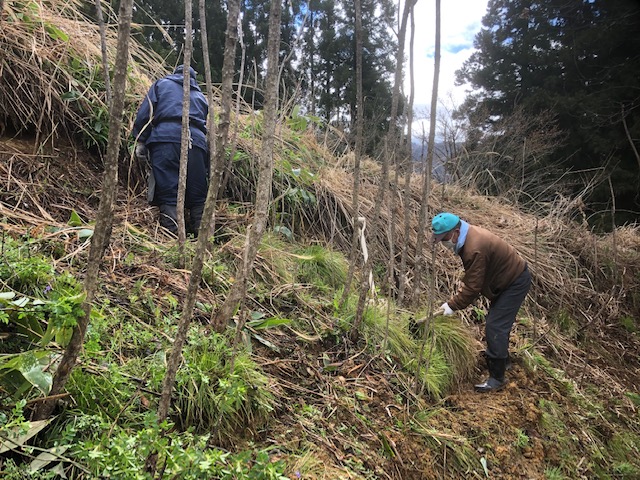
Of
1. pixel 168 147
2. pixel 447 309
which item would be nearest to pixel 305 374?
pixel 447 309

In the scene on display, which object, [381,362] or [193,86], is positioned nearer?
Answer: [381,362]

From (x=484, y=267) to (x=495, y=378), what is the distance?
0.93m

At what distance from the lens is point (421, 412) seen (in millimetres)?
2375

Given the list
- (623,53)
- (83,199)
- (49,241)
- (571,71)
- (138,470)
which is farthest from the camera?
(571,71)

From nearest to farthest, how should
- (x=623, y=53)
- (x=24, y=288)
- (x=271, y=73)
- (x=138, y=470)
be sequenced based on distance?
1. (x=138, y=470)
2. (x=271, y=73)
3. (x=24, y=288)
4. (x=623, y=53)

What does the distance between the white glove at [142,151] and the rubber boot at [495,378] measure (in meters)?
3.29

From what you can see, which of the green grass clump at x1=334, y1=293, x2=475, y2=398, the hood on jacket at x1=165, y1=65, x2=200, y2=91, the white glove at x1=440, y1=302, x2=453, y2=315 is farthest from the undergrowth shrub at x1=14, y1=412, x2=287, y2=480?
the hood on jacket at x1=165, y1=65, x2=200, y2=91

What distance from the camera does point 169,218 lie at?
121 inches

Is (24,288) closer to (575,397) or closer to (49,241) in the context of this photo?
(49,241)

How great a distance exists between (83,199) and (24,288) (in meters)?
1.54

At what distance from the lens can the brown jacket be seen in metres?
3.12

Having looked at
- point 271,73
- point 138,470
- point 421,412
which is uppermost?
point 271,73

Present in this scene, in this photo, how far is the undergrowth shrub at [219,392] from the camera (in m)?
1.56

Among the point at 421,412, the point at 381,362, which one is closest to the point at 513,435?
the point at 421,412
